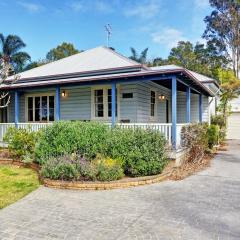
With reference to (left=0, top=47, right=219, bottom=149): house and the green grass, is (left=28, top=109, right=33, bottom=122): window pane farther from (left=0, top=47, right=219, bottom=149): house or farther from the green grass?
the green grass

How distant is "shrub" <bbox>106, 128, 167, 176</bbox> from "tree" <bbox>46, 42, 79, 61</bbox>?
47715mm

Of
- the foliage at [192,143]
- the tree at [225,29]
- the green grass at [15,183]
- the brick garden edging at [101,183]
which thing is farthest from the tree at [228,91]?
the tree at [225,29]

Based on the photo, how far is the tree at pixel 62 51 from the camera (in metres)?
54.8

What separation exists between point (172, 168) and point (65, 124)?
3834 mm

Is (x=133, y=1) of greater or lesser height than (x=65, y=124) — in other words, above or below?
above

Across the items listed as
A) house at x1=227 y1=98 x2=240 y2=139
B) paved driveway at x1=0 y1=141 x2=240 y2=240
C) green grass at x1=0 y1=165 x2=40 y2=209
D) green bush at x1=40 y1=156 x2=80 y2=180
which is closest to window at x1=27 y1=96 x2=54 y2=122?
green grass at x1=0 y1=165 x2=40 y2=209

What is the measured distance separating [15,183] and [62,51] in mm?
49575

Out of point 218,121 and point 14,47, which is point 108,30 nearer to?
point 218,121

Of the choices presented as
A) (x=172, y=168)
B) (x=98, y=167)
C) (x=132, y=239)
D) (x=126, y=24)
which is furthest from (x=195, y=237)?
(x=126, y=24)

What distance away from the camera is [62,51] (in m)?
55.4

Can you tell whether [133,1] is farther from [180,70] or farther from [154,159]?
[154,159]

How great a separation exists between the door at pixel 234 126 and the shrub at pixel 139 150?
17478 millimetres

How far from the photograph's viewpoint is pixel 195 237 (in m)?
4.75

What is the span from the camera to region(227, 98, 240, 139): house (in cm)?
2491
